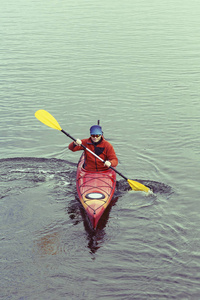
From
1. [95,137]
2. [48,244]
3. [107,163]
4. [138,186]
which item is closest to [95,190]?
[107,163]

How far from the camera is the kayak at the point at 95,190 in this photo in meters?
9.77

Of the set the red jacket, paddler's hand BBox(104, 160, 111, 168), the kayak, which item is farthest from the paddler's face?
the kayak

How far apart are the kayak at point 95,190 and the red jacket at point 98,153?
0.19 m

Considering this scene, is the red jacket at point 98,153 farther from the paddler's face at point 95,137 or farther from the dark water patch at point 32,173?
the dark water patch at point 32,173

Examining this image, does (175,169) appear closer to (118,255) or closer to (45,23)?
(118,255)

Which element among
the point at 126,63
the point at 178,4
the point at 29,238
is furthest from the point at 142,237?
the point at 178,4

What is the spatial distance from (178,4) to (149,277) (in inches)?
1665

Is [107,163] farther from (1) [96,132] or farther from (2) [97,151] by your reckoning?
(1) [96,132]

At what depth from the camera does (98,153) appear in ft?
36.4

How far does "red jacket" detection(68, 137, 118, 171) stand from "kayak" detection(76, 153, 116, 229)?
7.3 inches

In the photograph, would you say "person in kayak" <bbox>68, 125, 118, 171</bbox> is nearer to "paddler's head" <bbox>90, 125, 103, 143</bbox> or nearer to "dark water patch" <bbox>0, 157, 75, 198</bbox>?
"paddler's head" <bbox>90, 125, 103, 143</bbox>

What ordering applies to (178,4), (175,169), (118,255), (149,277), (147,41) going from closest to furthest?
(149,277) → (118,255) → (175,169) → (147,41) → (178,4)

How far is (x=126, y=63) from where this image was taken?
79.2 ft

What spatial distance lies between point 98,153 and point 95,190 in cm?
111
